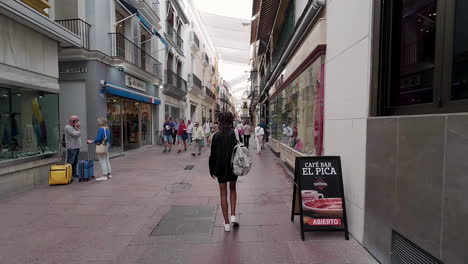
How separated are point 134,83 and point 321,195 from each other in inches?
481

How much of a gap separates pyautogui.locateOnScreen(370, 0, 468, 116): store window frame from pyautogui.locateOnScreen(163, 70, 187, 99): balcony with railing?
16.2 m

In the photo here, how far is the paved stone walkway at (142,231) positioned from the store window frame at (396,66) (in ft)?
5.96

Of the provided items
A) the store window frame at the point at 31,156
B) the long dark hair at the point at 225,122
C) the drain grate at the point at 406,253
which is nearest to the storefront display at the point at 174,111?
the store window frame at the point at 31,156

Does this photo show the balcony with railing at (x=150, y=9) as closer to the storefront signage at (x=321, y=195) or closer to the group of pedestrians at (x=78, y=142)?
the group of pedestrians at (x=78, y=142)

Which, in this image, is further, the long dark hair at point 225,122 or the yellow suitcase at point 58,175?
the yellow suitcase at point 58,175

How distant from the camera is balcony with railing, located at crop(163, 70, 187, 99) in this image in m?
17.8

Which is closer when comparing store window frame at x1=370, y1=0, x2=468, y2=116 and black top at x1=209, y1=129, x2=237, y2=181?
store window frame at x1=370, y1=0, x2=468, y2=116

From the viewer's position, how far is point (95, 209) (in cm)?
459

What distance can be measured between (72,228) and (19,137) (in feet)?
13.7

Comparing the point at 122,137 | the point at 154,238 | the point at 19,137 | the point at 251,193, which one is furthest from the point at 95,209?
the point at 122,137

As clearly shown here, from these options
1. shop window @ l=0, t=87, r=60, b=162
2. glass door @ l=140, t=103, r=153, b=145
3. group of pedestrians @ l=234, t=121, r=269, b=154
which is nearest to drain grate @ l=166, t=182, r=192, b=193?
shop window @ l=0, t=87, r=60, b=162

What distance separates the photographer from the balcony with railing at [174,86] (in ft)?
58.5

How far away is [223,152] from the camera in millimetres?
3570

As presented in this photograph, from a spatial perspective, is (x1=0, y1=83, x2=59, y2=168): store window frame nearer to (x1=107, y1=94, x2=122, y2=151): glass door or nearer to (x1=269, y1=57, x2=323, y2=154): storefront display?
(x1=107, y1=94, x2=122, y2=151): glass door
